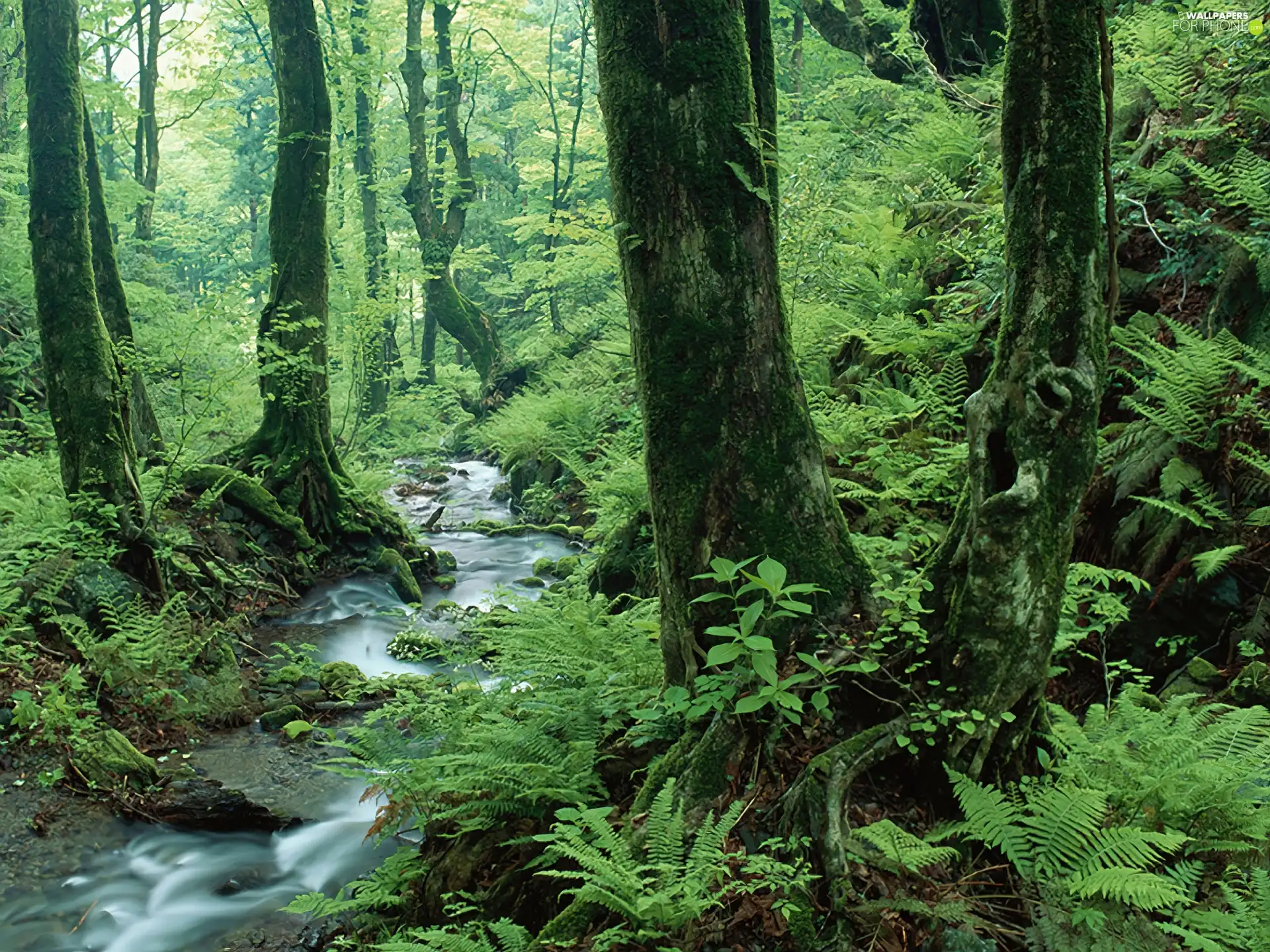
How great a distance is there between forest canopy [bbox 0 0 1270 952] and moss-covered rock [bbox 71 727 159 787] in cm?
3

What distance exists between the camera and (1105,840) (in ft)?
8.14

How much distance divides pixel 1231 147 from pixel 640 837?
593 cm

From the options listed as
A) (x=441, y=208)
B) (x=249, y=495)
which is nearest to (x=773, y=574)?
(x=249, y=495)

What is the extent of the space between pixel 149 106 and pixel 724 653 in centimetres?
2362

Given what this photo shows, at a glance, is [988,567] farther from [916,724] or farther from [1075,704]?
[1075,704]

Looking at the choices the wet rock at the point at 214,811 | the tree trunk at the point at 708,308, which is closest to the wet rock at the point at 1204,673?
the tree trunk at the point at 708,308

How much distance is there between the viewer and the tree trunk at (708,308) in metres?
3.33

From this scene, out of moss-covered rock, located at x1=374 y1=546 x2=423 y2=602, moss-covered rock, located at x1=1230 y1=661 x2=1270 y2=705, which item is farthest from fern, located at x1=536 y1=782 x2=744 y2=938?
moss-covered rock, located at x1=374 y1=546 x2=423 y2=602

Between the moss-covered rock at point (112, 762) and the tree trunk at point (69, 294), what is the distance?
2.44 m

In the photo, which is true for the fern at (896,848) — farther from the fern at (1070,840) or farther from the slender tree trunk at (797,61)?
the slender tree trunk at (797,61)

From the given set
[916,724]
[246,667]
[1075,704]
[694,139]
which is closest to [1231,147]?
[1075,704]

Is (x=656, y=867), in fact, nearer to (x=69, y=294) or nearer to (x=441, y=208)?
(x=69, y=294)

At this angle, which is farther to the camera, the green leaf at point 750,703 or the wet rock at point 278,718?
the wet rock at point 278,718
